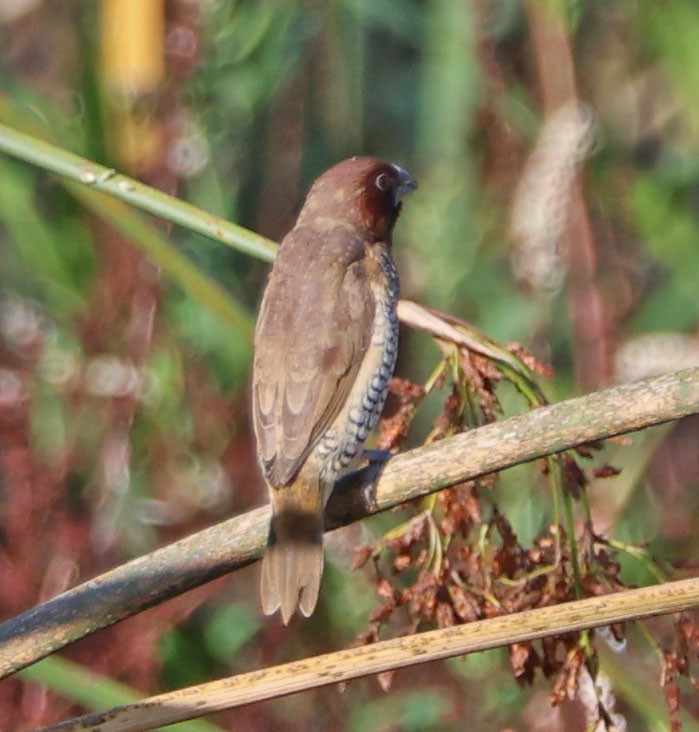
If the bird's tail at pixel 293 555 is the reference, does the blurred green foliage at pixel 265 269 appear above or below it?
above

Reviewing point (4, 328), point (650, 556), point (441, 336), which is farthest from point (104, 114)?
point (650, 556)

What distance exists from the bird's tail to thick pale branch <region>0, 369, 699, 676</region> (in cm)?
64

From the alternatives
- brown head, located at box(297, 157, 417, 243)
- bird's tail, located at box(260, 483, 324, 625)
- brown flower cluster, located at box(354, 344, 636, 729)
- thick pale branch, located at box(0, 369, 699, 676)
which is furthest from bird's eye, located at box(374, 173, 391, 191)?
thick pale branch, located at box(0, 369, 699, 676)

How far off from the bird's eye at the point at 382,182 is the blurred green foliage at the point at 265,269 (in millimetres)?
378

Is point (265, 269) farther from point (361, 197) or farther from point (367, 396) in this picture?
point (367, 396)

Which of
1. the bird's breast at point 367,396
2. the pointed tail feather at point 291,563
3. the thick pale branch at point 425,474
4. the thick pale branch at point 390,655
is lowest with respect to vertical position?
the thick pale branch at point 390,655

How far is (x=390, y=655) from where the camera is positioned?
6.39ft

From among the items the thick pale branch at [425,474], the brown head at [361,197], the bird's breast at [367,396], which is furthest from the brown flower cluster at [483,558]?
the brown head at [361,197]

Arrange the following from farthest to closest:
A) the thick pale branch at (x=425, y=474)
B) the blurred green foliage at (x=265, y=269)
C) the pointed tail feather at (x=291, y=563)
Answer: the blurred green foliage at (x=265, y=269) → the pointed tail feather at (x=291, y=563) → the thick pale branch at (x=425, y=474)

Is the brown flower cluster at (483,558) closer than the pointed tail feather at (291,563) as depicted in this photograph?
Yes

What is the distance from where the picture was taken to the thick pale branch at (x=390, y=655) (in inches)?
75.6

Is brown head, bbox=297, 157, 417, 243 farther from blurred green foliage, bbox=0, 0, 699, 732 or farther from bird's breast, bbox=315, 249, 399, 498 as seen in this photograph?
blurred green foliage, bbox=0, 0, 699, 732

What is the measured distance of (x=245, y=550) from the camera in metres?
2.41

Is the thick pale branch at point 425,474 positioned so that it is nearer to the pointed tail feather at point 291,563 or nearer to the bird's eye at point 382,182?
the pointed tail feather at point 291,563
